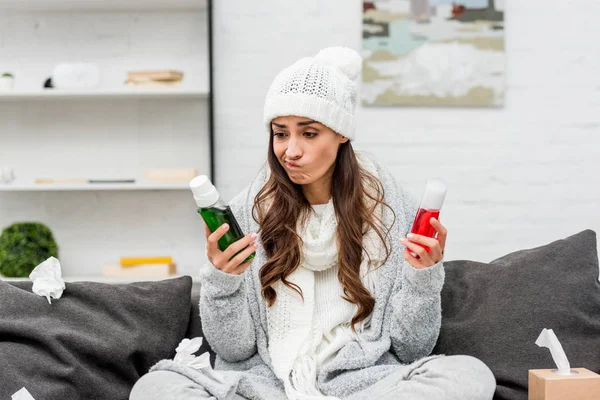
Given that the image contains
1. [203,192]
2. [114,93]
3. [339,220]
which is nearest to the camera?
[203,192]

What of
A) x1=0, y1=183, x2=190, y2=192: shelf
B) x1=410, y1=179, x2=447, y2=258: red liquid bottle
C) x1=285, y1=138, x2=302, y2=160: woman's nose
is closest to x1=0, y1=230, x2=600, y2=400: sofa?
x1=410, y1=179, x2=447, y2=258: red liquid bottle

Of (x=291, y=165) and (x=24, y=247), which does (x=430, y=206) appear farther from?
(x=24, y=247)

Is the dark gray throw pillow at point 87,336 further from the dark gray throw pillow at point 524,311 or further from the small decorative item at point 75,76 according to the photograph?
the small decorative item at point 75,76

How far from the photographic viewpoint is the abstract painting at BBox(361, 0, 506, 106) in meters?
3.17

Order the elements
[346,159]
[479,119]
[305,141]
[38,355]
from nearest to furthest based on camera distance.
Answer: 1. [38,355]
2. [305,141]
3. [346,159]
4. [479,119]

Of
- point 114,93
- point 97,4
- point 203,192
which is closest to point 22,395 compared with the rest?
point 203,192

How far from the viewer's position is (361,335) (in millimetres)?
1842

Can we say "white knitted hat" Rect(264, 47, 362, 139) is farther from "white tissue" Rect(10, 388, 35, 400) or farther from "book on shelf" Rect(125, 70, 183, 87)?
"book on shelf" Rect(125, 70, 183, 87)

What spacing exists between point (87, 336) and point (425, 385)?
33.0 inches

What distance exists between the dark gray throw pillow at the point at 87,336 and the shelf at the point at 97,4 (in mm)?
1584

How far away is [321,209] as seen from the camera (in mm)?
1974

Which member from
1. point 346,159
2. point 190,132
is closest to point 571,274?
point 346,159

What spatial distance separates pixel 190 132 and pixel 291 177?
155 cm

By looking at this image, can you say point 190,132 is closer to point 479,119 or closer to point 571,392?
point 479,119
